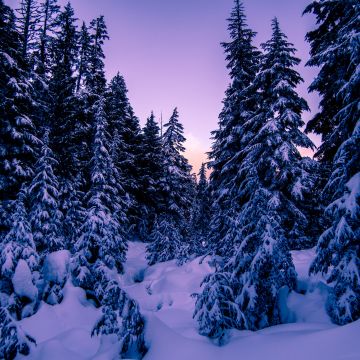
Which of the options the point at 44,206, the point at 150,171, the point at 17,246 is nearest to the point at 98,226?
the point at 44,206

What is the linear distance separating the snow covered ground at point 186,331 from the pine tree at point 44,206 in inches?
130

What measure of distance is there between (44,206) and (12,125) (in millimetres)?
4829

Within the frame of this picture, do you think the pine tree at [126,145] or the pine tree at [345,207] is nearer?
the pine tree at [345,207]

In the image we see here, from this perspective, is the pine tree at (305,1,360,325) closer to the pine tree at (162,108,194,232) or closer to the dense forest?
the dense forest

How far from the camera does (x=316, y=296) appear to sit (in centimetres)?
1010

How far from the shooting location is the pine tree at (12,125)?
16359mm

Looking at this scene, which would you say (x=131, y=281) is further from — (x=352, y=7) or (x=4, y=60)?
(x=352, y=7)

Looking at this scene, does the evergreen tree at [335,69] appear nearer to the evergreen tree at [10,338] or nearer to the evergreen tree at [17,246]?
the evergreen tree at [10,338]

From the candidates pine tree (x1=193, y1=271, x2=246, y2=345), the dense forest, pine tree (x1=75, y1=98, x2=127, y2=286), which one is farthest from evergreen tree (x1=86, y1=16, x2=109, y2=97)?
pine tree (x1=193, y1=271, x2=246, y2=345)

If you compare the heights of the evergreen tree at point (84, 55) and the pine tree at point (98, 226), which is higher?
the evergreen tree at point (84, 55)

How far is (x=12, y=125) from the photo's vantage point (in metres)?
17.1

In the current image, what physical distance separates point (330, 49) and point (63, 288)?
635 inches

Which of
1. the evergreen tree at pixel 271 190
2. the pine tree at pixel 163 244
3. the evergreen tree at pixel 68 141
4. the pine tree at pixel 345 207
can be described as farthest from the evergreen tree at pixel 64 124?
the pine tree at pixel 345 207

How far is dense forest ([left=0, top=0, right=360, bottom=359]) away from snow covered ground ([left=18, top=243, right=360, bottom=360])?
0.52m
